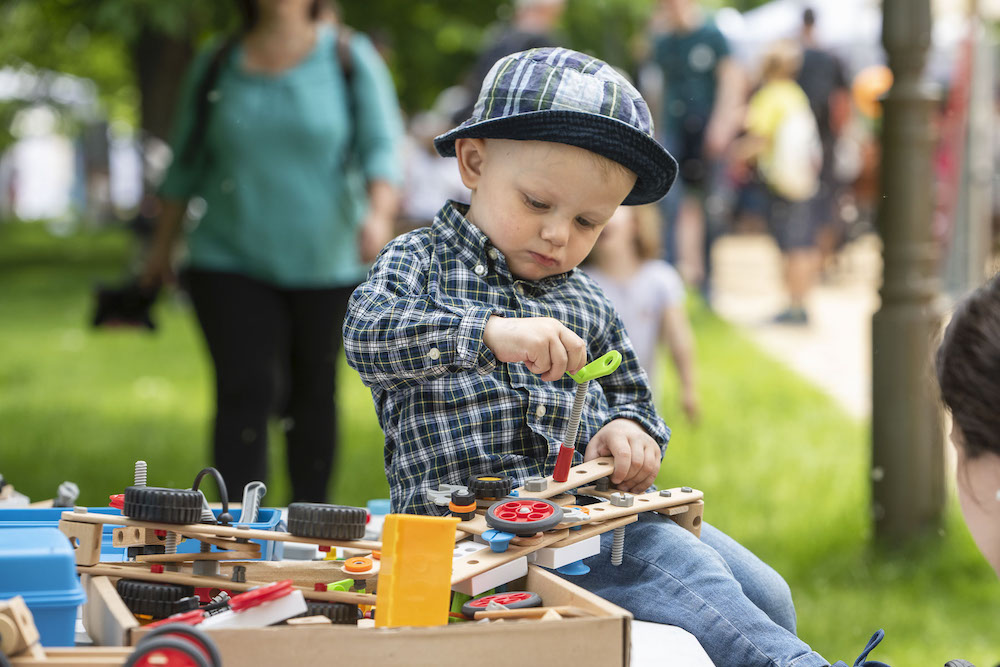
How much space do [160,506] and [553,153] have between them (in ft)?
2.22

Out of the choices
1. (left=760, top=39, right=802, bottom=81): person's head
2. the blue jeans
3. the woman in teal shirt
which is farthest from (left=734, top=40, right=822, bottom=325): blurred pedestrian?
the blue jeans

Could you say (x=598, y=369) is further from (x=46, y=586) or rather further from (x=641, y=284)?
(x=641, y=284)

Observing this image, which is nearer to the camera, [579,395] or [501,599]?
[501,599]

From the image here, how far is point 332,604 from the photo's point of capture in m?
1.22

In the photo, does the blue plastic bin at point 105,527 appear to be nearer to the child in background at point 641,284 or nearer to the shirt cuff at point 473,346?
the shirt cuff at point 473,346

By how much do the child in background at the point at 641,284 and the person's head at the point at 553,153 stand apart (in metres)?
2.40

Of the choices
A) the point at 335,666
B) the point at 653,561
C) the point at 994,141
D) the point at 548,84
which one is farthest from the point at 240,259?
the point at 994,141

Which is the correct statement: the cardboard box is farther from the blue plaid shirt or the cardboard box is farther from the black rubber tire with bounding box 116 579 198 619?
the blue plaid shirt

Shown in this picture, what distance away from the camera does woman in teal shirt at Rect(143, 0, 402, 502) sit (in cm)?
298

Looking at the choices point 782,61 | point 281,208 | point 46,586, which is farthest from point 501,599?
point 782,61

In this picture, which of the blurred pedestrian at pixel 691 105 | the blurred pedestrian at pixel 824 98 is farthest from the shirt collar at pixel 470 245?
the blurred pedestrian at pixel 824 98

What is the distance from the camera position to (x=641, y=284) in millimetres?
4242

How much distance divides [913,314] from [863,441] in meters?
1.63

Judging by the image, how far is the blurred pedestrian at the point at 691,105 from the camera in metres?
6.54
